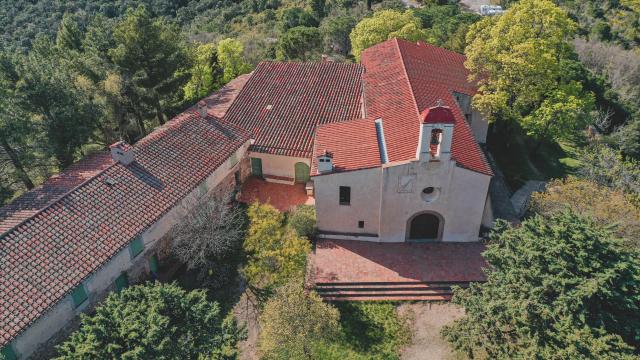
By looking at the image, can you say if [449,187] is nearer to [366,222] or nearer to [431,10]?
[366,222]

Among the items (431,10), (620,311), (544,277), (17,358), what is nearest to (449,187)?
(544,277)

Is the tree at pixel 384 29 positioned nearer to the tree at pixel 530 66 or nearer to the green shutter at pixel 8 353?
the tree at pixel 530 66

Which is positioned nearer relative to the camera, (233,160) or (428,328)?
(428,328)

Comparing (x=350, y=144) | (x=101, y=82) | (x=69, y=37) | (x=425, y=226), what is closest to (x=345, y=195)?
(x=350, y=144)

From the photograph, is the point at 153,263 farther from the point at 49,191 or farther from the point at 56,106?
the point at 56,106

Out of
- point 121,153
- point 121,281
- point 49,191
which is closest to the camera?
point 121,281

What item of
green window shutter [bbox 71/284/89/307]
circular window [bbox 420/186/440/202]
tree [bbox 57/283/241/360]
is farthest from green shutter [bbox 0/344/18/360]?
circular window [bbox 420/186/440/202]

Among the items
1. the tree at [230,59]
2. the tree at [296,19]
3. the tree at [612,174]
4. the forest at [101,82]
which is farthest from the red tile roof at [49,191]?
the tree at [296,19]
